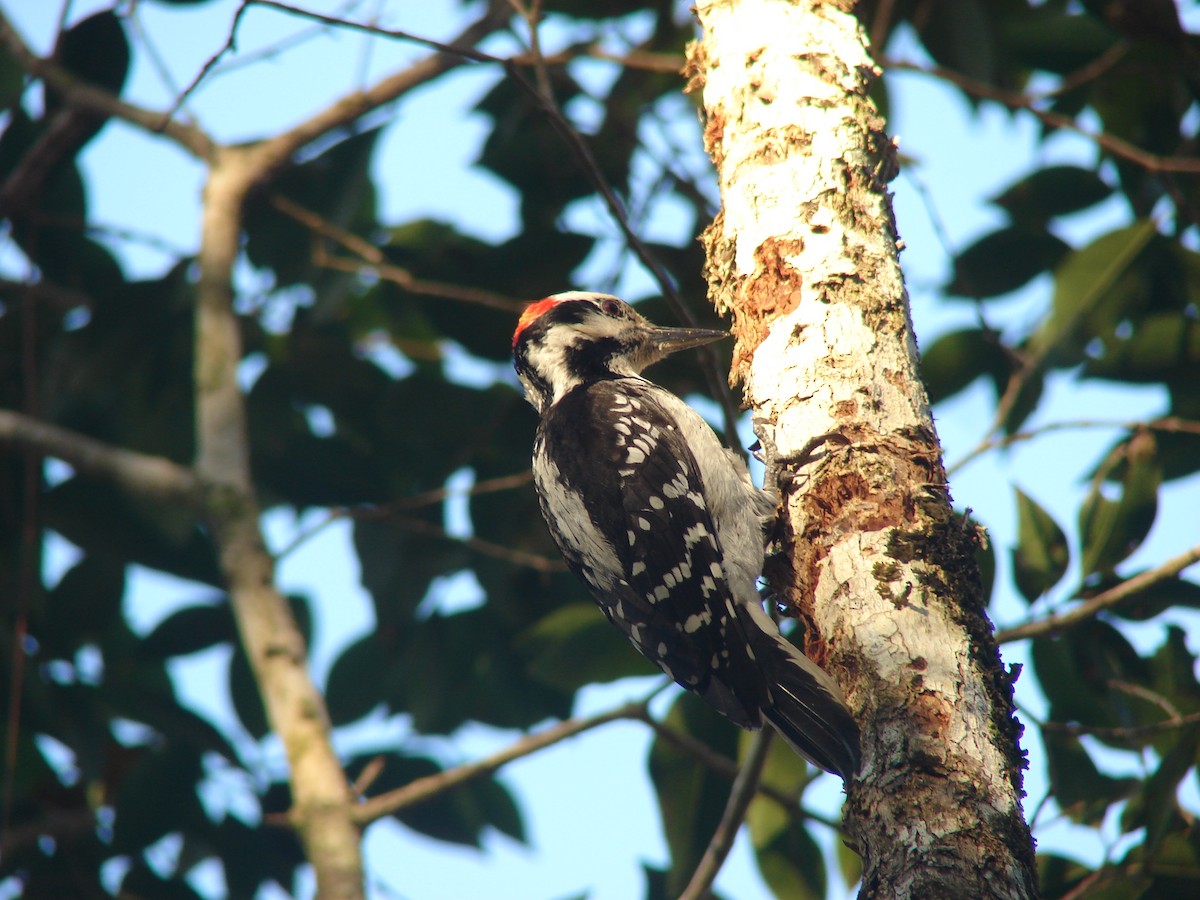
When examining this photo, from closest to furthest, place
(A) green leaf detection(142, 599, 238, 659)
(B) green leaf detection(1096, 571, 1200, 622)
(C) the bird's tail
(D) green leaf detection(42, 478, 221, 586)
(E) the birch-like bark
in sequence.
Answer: (E) the birch-like bark
(C) the bird's tail
(B) green leaf detection(1096, 571, 1200, 622)
(D) green leaf detection(42, 478, 221, 586)
(A) green leaf detection(142, 599, 238, 659)

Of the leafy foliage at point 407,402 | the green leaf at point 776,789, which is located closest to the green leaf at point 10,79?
the leafy foliage at point 407,402

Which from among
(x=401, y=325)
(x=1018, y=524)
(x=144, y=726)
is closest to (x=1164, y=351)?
(x=1018, y=524)

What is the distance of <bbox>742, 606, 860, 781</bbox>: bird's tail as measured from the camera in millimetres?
2086

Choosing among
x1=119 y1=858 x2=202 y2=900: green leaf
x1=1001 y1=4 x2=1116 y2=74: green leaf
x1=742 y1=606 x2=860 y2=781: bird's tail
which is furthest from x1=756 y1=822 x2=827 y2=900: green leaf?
x1=1001 y1=4 x2=1116 y2=74: green leaf

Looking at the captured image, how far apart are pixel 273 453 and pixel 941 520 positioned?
300 centimetres

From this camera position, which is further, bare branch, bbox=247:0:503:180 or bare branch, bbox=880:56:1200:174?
bare branch, bbox=247:0:503:180

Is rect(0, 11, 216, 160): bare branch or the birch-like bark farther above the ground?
rect(0, 11, 216, 160): bare branch

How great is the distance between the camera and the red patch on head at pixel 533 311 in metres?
3.80

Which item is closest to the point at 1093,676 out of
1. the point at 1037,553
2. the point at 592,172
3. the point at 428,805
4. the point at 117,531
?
the point at 1037,553

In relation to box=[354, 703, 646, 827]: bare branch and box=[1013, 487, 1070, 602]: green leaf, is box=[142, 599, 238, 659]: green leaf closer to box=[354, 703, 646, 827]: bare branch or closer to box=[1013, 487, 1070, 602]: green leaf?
box=[354, 703, 646, 827]: bare branch

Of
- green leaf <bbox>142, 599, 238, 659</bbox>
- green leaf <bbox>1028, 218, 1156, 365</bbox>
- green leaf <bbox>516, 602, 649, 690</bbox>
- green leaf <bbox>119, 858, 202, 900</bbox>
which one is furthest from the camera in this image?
green leaf <bbox>142, 599, 238, 659</bbox>

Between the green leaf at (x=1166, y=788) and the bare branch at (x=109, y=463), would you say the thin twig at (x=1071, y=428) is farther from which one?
the bare branch at (x=109, y=463)

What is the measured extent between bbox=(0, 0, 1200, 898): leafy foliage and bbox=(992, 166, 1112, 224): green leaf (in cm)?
1

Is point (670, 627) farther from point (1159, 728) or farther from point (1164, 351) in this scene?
point (1164, 351)
